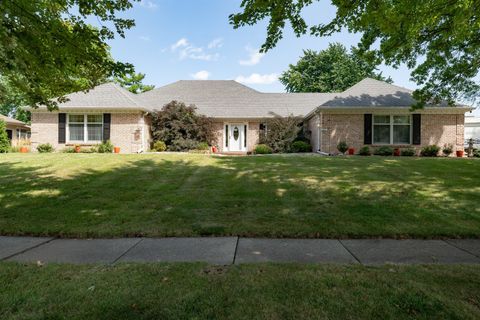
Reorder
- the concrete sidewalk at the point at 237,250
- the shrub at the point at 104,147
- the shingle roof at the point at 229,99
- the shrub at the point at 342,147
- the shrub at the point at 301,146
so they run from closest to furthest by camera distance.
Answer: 1. the concrete sidewalk at the point at 237,250
2. the shrub at the point at 342,147
3. the shrub at the point at 104,147
4. the shrub at the point at 301,146
5. the shingle roof at the point at 229,99

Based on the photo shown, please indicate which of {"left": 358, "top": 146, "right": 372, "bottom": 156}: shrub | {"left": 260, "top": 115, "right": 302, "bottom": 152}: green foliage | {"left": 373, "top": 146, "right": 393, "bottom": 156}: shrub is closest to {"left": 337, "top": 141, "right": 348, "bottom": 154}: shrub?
{"left": 358, "top": 146, "right": 372, "bottom": 156}: shrub

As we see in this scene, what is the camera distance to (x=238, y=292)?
9.16 feet

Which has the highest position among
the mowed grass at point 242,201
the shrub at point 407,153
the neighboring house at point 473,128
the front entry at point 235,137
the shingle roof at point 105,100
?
the shingle roof at point 105,100

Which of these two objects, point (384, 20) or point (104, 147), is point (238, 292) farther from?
point (104, 147)

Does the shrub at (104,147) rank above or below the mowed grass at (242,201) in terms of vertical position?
above

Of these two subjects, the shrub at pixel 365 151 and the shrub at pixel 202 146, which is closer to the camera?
the shrub at pixel 365 151

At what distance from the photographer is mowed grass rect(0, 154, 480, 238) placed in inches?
196

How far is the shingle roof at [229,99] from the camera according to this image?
22.1 metres

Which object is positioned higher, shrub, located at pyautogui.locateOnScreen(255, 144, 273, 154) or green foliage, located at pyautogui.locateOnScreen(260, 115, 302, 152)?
green foliage, located at pyautogui.locateOnScreen(260, 115, 302, 152)

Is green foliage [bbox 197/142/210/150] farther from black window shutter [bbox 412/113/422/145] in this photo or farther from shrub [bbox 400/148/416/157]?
black window shutter [bbox 412/113/422/145]

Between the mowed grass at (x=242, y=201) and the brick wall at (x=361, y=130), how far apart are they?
25.0 feet

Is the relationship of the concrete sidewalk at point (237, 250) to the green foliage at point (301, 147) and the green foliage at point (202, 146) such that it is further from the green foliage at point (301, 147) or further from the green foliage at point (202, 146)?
the green foliage at point (301, 147)

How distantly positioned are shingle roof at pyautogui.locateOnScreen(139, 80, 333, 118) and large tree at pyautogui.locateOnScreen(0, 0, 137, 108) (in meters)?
15.4

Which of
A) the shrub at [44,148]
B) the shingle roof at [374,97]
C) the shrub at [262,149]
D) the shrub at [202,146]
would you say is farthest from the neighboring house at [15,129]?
the shingle roof at [374,97]
